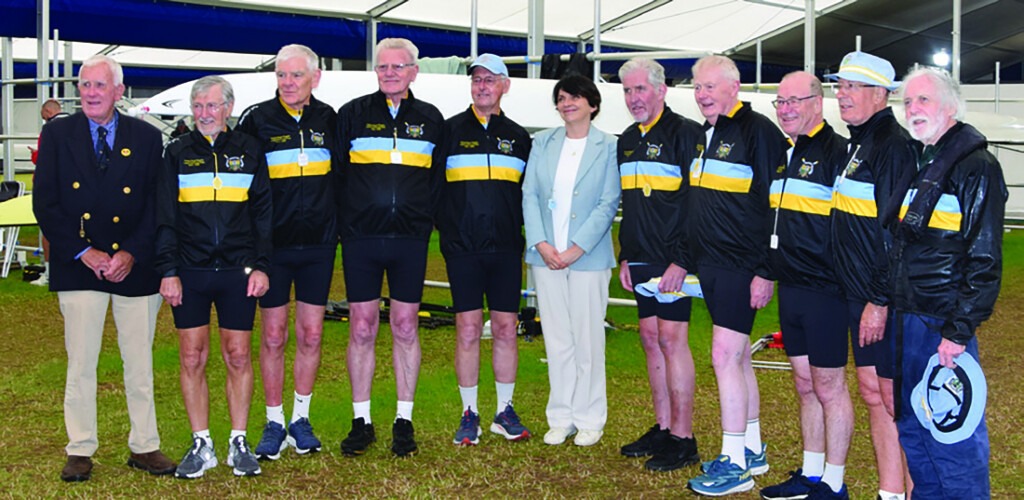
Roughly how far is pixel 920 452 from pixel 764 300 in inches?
38.5

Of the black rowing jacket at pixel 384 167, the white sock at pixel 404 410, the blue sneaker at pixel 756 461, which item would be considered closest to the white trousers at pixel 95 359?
the black rowing jacket at pixel 384 167

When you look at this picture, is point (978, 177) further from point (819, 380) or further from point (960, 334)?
point (819, 380)

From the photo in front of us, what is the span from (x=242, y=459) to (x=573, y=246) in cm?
168

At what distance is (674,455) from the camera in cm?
456

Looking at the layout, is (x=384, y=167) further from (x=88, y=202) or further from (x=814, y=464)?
(x=814, y=464)

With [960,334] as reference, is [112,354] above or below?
below

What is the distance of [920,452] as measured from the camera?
3.26 meters

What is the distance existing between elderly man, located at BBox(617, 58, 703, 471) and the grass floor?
25cm

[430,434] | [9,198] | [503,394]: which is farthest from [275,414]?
[9,198]

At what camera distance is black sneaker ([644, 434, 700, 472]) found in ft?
14.8

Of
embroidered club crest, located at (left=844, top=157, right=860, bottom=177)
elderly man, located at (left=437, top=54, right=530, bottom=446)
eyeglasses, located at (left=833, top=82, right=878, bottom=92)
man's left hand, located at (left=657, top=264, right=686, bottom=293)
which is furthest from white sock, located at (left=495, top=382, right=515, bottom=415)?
eyeglasses, located at (left=833, top=82, right=878, bottom=92)

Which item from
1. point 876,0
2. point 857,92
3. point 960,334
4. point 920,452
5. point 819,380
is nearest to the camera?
point 960,334

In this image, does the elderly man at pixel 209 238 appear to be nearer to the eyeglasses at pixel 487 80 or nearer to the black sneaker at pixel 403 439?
the black sneaker at pixel 403 439

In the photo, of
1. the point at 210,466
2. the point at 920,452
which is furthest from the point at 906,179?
the point at 210,466
